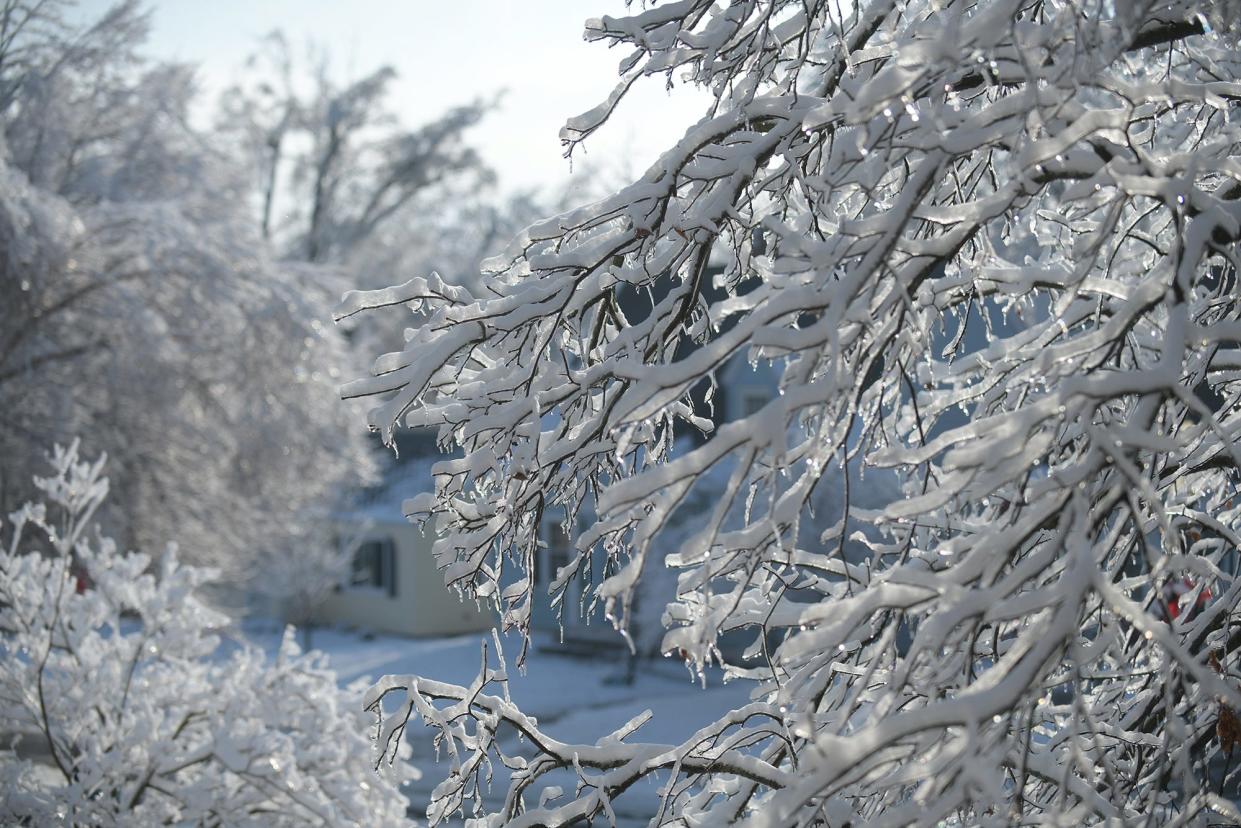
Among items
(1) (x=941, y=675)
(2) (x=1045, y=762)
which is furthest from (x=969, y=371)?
(1) (x=941, y=675)

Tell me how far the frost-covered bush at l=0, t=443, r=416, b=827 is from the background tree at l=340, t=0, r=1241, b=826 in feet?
9.04

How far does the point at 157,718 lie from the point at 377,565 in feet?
58.2

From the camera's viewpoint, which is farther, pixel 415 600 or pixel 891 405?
pixel 415 600

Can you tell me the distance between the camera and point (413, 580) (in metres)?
22.0

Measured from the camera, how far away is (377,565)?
2320 cm

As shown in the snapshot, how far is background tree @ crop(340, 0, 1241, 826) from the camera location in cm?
199

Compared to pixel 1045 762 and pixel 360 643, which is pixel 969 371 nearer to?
pixel 1045 762

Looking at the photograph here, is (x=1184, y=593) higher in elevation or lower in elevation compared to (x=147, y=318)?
lower

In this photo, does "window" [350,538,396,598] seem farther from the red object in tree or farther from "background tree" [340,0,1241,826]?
"background tree" [340,0,1241,826]

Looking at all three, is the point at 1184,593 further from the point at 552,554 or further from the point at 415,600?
the point at 415,600

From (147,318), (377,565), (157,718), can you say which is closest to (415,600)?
(377,565)

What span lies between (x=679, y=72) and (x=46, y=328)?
12965mm

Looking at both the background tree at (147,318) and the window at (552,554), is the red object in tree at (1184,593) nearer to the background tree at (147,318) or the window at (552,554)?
the background tree at (147,318)

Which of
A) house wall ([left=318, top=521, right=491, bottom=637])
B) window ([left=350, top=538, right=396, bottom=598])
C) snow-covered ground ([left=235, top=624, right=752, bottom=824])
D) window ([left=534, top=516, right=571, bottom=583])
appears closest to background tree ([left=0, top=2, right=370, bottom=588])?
snow-covered ground ([left=235, top=624, right=752, bottom=824])
